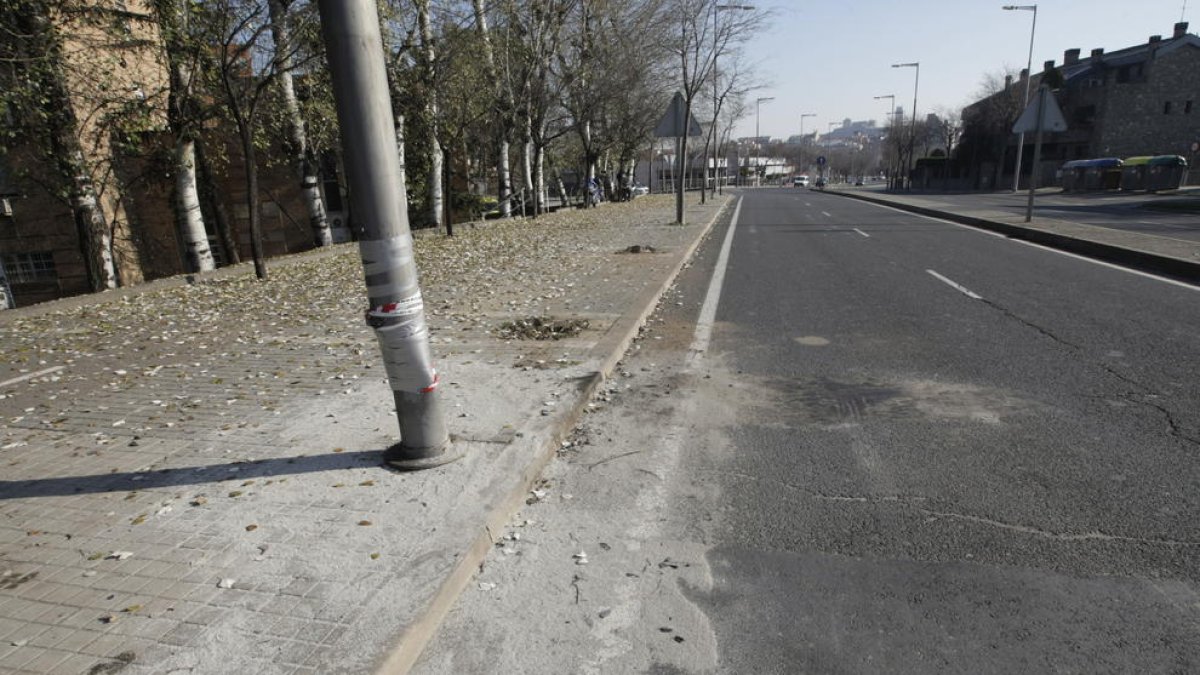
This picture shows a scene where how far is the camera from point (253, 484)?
3709 mm

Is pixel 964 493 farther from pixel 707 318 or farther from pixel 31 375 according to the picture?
pixel 31 375

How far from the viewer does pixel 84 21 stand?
1191 cm

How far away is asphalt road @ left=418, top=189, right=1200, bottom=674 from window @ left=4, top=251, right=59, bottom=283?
24.8 m

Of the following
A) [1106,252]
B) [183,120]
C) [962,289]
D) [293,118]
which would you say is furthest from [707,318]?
[293,118]

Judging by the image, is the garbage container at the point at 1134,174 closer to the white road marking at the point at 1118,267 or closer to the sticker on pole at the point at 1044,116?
the sticker on pole at the point at 1044,116

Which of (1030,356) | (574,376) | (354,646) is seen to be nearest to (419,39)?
(574,376)

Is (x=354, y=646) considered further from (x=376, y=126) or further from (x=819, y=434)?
(x=819, y=434)

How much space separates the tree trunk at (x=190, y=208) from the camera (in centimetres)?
1351

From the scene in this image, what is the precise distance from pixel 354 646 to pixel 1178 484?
13.7ft

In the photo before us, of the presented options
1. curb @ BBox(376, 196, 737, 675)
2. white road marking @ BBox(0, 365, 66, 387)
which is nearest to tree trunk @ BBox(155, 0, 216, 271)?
white road marking @ BBox(0, 365, 66, 387)

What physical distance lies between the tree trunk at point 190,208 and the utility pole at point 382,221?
41.0 feet

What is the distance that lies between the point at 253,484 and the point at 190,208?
12.9 meters

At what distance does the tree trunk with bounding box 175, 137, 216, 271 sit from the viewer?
1351 cm

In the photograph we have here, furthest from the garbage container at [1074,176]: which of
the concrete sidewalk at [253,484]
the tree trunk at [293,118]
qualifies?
the concrete sidewalk at [253,484]
